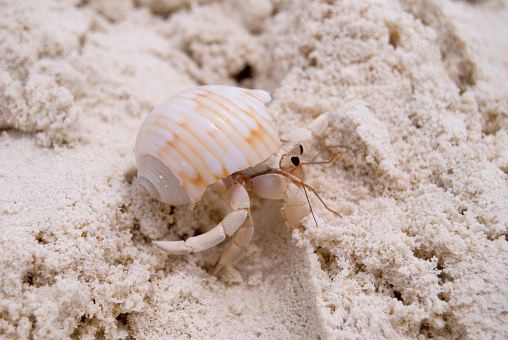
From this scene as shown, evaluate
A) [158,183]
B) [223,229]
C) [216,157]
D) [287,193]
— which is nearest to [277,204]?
[287,193]

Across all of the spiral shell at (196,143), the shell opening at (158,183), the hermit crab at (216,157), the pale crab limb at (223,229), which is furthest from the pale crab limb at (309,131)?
the shell opening at (158,183)

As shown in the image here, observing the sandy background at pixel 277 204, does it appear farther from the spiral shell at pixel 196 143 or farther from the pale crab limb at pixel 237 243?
the spiral shell at pixel 196 143

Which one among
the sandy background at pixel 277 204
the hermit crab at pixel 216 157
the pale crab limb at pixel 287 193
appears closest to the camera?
the sandy background at pixel 277 204

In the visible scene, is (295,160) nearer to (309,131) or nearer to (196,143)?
(309,131)

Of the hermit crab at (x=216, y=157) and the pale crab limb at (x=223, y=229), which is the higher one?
the hermit crab at (x=216, y=157)

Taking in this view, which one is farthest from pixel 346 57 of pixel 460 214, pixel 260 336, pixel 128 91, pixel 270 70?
pixel 260 336

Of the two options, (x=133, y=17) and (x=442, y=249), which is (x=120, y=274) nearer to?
(x=442, y=249)

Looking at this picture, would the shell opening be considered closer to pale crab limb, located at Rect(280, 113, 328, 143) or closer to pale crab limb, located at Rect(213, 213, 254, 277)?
pale crab limb, located at Rect(213, 213, 254, 277)
